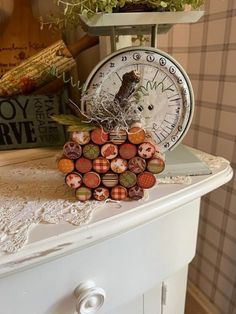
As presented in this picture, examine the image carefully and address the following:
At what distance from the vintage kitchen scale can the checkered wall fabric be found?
407mm

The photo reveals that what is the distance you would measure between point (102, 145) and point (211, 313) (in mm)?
1002

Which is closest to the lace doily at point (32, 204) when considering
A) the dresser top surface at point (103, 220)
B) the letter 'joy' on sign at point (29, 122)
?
the dresser top surface at point (103, 220)

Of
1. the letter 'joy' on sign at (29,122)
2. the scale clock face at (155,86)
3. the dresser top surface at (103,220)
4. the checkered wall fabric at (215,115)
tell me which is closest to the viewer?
the dresser top surface at (103,220)

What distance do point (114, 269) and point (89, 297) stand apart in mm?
58

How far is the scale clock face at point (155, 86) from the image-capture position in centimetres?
48

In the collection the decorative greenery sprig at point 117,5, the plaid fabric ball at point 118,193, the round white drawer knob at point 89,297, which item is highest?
the decorative greenery sprig at point 117,5

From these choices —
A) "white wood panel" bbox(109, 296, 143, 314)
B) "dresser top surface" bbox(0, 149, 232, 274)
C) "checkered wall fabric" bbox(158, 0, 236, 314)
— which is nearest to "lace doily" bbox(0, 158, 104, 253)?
"dresser top surface" bbox(0, 149, 232, 274)

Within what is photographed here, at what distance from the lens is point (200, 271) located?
1.13 metres

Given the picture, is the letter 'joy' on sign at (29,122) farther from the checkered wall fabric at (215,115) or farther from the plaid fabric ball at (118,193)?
the checkered wall fabric at (215,115)

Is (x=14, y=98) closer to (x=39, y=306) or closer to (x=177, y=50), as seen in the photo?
(x=39, y=306)

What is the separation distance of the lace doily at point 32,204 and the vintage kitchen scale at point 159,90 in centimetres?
16

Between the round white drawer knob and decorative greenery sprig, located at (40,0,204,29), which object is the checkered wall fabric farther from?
the round white drawer knob

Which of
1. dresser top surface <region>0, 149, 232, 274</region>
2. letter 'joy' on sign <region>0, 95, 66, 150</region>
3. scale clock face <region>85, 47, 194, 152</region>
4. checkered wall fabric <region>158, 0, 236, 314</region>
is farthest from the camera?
checkered wall fabric <region>158, 0, 236, 314</region>

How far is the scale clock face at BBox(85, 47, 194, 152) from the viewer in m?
0.48
